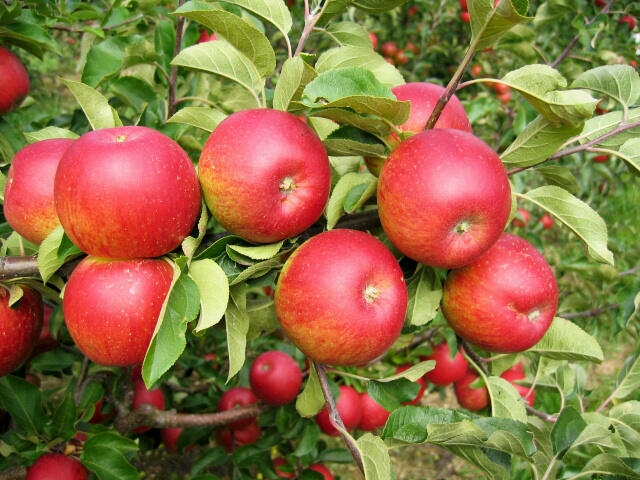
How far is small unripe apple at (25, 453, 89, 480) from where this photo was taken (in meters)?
1.35

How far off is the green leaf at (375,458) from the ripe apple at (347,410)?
1033 millimetres

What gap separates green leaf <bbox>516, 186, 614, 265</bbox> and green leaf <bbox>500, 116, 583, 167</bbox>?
0.08m

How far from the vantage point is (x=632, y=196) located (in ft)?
19.1

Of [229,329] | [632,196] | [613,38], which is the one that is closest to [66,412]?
[229,329]

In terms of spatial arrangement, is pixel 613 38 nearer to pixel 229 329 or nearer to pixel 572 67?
pixel 572 67

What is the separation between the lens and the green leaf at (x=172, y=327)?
0.82 m

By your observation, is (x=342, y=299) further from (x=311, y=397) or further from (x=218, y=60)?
(x=218, y=60)

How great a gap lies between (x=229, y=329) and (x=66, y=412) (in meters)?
0.74

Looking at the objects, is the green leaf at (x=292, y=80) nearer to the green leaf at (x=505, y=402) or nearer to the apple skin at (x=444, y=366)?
the green leaf at (x=505, y=402)

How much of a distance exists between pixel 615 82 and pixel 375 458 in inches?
39.4

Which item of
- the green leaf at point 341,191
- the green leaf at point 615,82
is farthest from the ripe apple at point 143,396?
the green leaf at point 615,82

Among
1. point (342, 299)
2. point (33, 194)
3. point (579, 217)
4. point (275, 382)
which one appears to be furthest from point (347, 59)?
point (275, 382)

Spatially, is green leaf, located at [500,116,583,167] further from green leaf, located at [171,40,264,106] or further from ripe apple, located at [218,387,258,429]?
ripe apple, located at [218,387,258,429]

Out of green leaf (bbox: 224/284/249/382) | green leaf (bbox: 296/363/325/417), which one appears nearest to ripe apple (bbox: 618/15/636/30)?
green leaf (bbox: 296/363/325/417)
